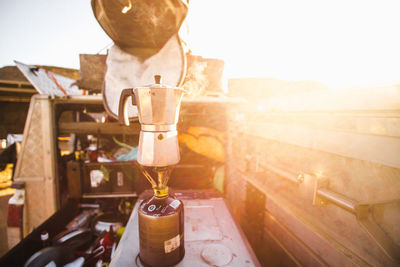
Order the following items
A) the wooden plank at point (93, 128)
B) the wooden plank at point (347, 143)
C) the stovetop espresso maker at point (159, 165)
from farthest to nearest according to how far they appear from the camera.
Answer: the wooden plank at point (93, 128) < the stovetop espresso maker at point (159, 165) < the wooden plank at point (347, 143)

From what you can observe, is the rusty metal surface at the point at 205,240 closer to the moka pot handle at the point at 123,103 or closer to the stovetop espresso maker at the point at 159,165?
the stovetop espresso maker at the point at 159,165

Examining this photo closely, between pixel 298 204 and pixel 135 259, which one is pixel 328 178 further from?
pixel 135 259

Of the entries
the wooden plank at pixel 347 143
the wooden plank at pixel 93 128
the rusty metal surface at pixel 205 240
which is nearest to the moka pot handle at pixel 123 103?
the rusty metal surface at pixel 205 240

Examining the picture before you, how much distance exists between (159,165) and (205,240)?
0.58m

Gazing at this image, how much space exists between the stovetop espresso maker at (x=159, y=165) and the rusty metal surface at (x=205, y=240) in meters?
0.10

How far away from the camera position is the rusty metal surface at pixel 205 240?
87 cm

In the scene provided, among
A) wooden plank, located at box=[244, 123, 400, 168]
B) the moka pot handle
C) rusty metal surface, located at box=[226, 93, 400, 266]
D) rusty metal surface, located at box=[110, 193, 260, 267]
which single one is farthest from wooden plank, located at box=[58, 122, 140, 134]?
wooden plank, located at box=[244, 123, 400, 168]

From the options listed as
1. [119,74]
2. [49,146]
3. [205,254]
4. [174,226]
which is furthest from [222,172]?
[49,146]

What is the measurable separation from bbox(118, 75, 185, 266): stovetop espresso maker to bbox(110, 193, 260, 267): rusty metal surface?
0.10m

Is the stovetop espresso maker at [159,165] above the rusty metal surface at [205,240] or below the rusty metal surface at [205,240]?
above

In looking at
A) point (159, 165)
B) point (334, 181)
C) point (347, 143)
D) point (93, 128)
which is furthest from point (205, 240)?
point (93, 128)

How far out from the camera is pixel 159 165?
2.68 feet

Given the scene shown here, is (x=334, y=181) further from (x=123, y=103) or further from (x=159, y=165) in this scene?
(x=123, y=103)

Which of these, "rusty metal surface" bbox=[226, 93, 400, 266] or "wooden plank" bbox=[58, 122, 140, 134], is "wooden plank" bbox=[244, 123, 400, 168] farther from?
"wooden plank" bbox=[58, 122, 140, 134]
